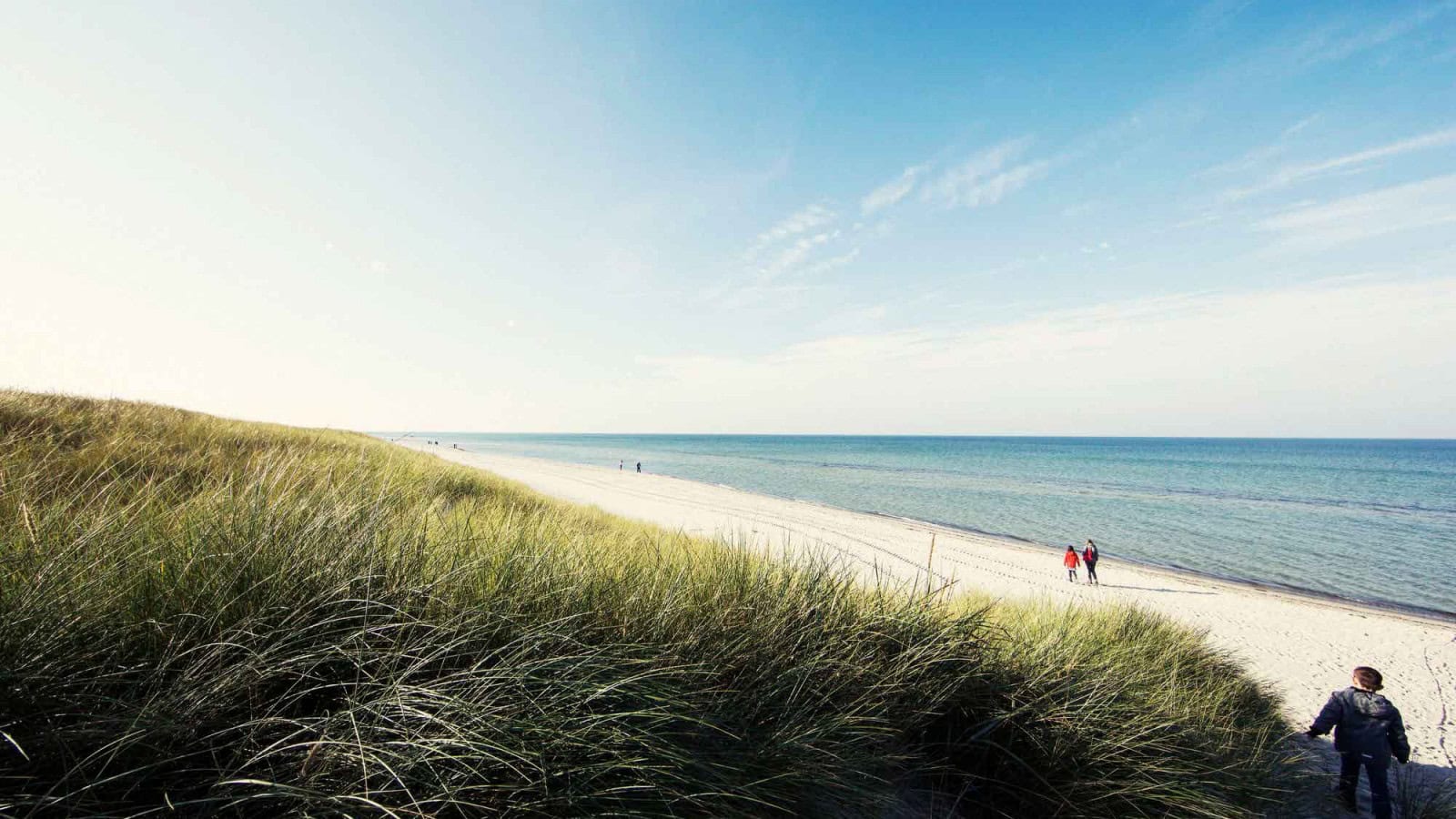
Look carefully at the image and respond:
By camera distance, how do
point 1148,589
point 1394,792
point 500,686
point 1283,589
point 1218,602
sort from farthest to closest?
point 1283,589, point 1148,589, point 1218,602, point 1394,792, point 500,686

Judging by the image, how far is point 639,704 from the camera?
7.74 ft

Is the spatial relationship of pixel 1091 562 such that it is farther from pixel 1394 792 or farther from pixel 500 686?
pixel 500 686

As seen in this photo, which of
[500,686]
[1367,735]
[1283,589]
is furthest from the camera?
[1283,589]

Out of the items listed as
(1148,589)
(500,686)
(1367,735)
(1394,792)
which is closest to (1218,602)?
(1148,589)

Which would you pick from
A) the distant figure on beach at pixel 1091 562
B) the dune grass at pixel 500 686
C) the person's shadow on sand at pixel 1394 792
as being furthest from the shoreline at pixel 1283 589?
the dune grass at pixel 500 686

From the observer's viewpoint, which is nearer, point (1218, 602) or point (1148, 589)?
point (1218, 602)

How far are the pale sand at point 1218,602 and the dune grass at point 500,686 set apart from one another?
983 mm

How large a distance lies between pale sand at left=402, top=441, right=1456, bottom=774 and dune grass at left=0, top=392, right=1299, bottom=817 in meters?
0.98

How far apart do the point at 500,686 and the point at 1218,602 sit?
880 inches

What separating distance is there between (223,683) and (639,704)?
144cm

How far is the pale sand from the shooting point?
979 centimetres

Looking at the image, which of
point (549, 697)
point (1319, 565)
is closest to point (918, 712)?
point (549, 697)

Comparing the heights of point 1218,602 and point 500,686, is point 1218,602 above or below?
below

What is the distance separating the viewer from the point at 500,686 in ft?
6.77
